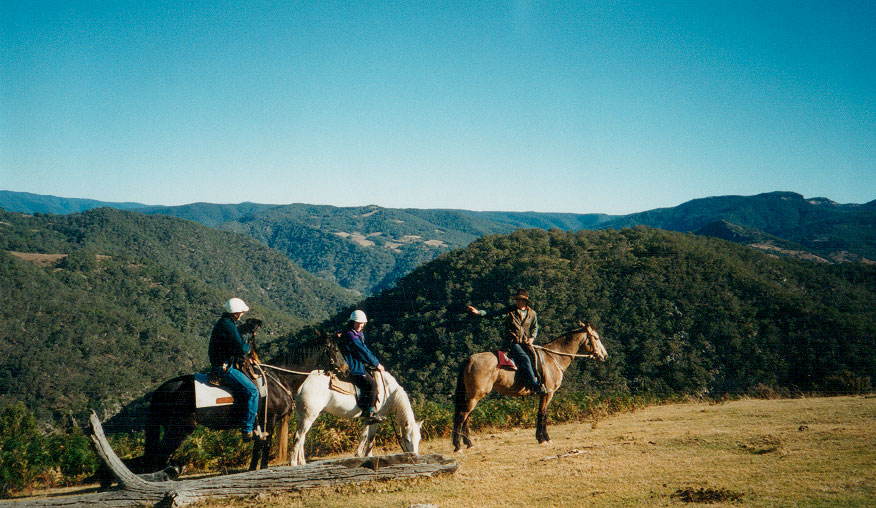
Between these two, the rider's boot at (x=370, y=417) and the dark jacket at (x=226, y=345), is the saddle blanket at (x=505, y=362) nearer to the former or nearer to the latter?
the rider's boot at (x=370, y=417)

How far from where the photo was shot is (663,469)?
7.82 m

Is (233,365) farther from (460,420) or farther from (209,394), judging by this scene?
(460,420)

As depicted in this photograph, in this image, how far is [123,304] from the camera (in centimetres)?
9500

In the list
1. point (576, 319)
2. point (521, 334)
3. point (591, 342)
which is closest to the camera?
point (521, 334)

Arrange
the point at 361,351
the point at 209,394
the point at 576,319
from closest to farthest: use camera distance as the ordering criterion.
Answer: the point at 209,394 < the point at 361,351 < the point at 576,319

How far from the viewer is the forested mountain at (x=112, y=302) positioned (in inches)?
2530

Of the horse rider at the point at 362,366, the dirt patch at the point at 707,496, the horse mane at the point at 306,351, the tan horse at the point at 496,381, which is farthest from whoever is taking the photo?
the tan horse at the point at 496,381

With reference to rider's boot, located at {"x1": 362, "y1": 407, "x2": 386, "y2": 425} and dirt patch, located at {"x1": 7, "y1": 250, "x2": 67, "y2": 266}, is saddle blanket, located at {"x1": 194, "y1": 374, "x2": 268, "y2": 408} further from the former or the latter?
dirt patch, located at {"x1": 7, "y1": 250, "x2": 67, "y2": 266}

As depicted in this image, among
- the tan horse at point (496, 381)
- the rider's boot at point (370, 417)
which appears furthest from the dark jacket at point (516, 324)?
the rider's boot at point (370, 417)

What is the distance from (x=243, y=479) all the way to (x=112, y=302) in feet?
346

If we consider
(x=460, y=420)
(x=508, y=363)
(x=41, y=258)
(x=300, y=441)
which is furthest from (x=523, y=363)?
(x=41, y=258)

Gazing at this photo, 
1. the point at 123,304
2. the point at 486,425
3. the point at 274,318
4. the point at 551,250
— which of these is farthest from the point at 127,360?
the point at 486,425

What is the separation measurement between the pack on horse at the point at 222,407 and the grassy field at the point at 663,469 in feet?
4.28

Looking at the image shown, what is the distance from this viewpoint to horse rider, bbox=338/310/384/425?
819 cm
